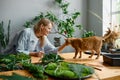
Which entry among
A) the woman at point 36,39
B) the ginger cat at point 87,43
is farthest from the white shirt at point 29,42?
the ginger cat at point 87,43

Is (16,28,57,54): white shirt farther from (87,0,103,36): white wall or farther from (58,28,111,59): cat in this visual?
(87,0,103,36): white wall

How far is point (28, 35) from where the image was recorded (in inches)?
105

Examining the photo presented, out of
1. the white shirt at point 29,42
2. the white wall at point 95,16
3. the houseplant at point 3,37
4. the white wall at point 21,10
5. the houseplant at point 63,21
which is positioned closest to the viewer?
the white shirt at point 29,42

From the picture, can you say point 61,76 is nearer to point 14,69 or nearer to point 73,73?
point 73,73

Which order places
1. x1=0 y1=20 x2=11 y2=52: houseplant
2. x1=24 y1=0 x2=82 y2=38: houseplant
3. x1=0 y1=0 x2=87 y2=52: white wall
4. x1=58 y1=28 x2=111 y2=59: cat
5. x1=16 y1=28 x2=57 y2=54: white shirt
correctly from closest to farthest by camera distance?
x1=58 y1=28 x2=111 y2=59: cat → x1=16 y1=28 x2=57 y2=54: white shirt → x1=0 y1=20 x2=11 y2=52: houseplant → x1=0 y1=0 x2=87 y2=52: white wall → x1=24 y1=0 x2=82 y2=38: houseplant

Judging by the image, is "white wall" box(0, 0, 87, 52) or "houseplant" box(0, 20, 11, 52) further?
"white wall" box(0, 0, 87, 52)

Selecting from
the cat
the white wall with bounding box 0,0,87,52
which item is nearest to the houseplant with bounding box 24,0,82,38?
the white wall with bounding box 0,0,87,52

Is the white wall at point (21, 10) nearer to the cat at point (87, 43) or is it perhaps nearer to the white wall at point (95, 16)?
the white wall at point (95, 16)

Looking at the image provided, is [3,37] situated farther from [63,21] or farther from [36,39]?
[63,21]

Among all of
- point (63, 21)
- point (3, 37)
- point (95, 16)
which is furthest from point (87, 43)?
point (95, 16)

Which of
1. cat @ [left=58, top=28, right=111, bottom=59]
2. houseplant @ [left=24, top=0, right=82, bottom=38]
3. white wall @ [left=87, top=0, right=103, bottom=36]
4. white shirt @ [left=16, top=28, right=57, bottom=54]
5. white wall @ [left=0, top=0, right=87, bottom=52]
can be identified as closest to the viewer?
cat @ [left=58, top=28, right=111, bottom=59]

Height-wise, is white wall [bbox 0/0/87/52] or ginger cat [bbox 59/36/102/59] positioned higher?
white wall [bbox 0/0/87/52]

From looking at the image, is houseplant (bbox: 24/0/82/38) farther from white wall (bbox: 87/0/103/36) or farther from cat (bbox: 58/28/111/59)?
cat (bbox: 58/28/111/59)

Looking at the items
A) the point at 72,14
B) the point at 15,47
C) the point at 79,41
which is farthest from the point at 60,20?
the point at 79,41
